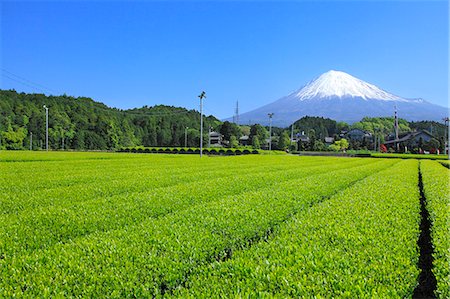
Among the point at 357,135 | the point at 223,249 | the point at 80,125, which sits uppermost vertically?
the point at 80,125

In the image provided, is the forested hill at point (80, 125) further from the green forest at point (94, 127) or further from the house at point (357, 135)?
the house at point (357, 135)

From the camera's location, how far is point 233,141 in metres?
104

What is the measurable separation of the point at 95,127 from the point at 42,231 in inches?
3705

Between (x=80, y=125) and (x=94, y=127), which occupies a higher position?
(x=80, y=125)

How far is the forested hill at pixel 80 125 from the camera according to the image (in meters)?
78.9

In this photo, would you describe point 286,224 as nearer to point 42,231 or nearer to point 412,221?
point 412,221

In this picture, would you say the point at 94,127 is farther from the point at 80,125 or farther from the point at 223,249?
the point at 223,249

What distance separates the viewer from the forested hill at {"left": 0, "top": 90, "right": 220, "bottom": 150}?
78938 millimetres

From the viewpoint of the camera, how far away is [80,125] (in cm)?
9231

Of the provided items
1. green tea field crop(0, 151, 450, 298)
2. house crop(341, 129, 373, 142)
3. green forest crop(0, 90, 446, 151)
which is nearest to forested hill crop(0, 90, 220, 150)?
green forest crop(0, 90, 446, 151)

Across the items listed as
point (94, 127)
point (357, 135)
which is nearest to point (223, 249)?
point (94, 127)

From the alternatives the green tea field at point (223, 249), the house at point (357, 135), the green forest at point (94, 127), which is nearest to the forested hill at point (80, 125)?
the green forest at point (94, 127)

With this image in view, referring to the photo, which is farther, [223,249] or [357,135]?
[357,135]

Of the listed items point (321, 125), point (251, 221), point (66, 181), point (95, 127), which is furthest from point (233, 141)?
point (251, 221)
